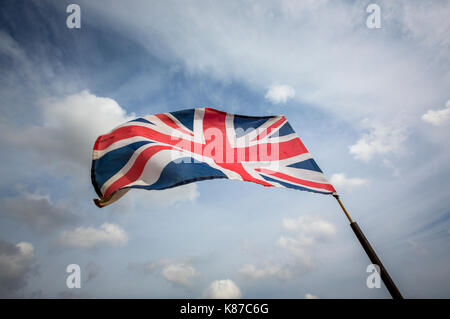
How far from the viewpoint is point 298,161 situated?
791 cm

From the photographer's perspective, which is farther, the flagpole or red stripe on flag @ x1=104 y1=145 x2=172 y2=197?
red stripe on flag @ x1=104 y1=145 x2=172 y2=197

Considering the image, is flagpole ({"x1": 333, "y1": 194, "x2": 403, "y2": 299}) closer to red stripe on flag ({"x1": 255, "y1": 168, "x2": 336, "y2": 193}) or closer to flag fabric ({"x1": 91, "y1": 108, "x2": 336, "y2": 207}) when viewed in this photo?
red stripe on flag ({"x1": 255, "y1": 168, "x2": 336, "y2": 193})

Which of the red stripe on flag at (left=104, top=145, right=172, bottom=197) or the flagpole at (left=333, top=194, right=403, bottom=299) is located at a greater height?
the red stripe on flag at (left=104, top=145, right=172, bottom=197)

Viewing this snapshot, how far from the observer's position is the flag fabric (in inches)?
251

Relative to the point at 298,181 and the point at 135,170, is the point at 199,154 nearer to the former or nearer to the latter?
the point at 135,170

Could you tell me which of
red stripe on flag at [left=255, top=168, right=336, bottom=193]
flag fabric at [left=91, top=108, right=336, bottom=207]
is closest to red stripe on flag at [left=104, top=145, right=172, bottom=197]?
flag fabric at [left=91, top=108, right=336, bottom=207]

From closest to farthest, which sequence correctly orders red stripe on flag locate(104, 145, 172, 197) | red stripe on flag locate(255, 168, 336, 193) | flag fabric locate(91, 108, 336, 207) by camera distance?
red stripe on flag locate(104, 145, 172, 197)
flag fabric locate(91, 108, 336, 207)
red stripe on flag locate(255, 168, 336, 193)

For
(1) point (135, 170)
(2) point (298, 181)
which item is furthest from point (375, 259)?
(1) point (135, 170)

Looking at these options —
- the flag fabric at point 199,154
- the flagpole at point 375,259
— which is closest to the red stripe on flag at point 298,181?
the flag fabric at point 199,154

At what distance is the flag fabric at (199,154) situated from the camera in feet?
20.9
